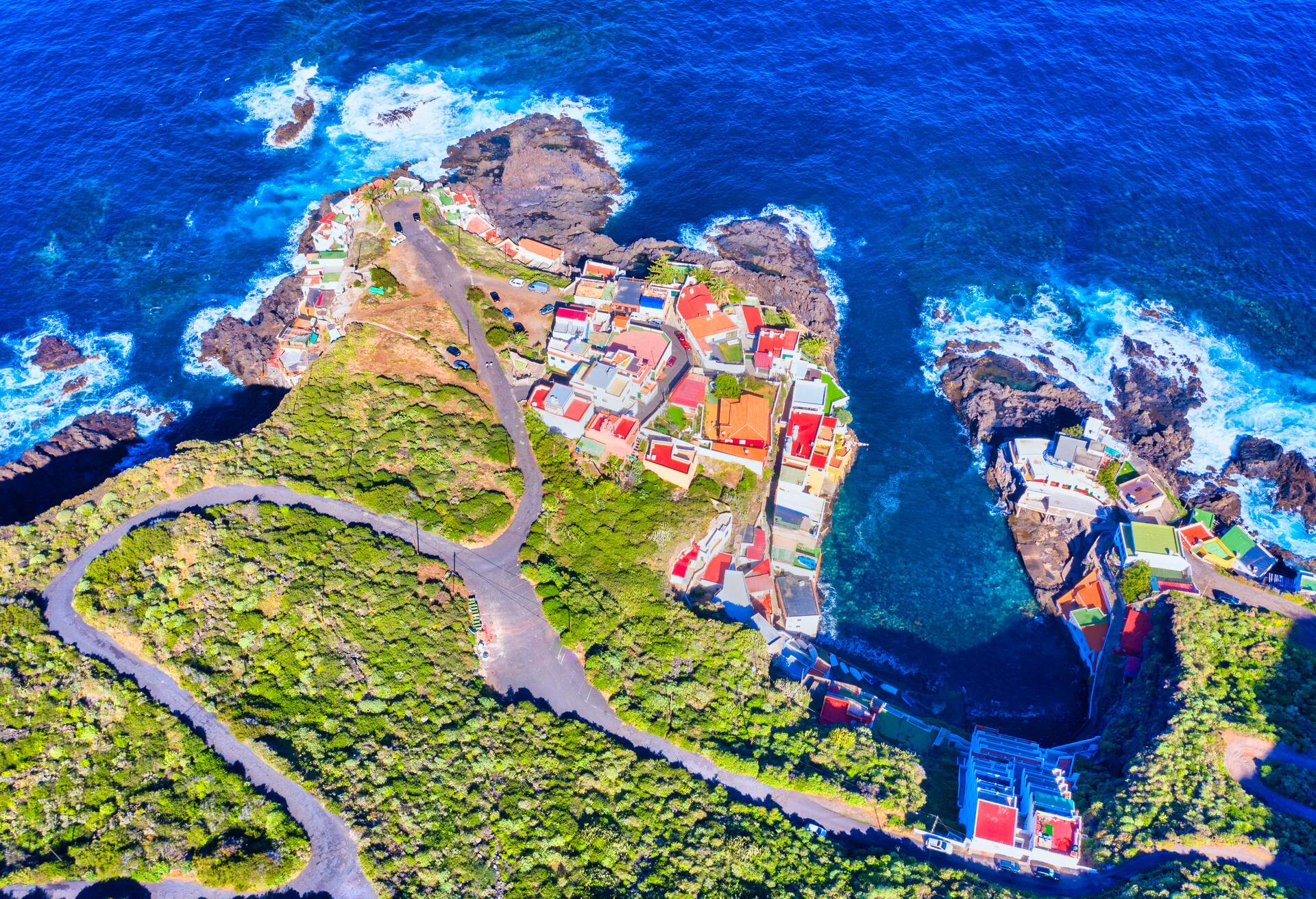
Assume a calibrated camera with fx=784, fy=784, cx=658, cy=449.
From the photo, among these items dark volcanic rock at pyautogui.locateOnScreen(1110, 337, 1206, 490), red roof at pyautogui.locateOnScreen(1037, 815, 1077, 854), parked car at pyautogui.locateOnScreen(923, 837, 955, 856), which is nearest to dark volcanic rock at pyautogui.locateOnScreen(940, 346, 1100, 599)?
dark volcanic rock at pyautogui.locateOnScreen(1110, 337, 1206, 490)

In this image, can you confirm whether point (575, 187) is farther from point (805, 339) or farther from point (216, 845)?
point (216, 845)

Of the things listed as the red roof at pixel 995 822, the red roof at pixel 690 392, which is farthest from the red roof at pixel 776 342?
the red roof at pixel 995 822

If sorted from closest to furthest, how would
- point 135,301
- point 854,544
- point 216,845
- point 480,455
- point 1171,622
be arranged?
point 216,845 < point 1171,622 < point 480,455 < point 854,544 < point 135,301

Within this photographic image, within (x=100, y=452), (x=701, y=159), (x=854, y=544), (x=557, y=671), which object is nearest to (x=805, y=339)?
(x=854, y=544)

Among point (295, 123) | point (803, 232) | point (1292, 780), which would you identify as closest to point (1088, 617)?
point (1292, 780)

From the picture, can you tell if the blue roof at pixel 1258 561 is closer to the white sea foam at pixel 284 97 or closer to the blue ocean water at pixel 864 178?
the blue ocean water at pixel 864 178
